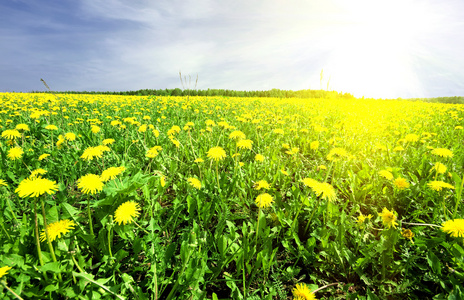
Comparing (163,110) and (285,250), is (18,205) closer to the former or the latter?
(285,250)

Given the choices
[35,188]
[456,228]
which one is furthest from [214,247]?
[456,228]

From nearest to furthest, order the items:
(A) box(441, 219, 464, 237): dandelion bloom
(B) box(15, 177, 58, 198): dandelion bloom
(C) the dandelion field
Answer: (B) box(15, 177, 58, 198): dandelion bloom < (C) the dandelion field < (A) box(441, 219, 464, 237): dandelion bloom

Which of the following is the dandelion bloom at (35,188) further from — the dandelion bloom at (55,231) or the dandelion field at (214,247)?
the dandelion bloom at (55,231)

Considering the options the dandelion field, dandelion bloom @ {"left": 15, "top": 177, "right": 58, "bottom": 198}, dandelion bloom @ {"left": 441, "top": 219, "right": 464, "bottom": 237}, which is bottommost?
the dandelion field


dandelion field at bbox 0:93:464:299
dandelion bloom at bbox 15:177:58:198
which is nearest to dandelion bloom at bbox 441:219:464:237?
dandelion field at bbox 0:93:464:299

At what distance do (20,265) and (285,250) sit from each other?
1633 millimetres

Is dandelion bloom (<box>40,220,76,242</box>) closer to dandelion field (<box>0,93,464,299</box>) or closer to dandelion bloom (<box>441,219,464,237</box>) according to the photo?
dandelion field (<box>0,93,464,299</box>)

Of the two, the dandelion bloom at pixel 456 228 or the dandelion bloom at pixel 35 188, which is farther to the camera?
the dandelion bloom at pixel 456 228

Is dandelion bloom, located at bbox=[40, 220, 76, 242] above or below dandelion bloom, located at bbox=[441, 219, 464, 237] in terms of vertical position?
above

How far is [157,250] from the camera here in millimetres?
1276

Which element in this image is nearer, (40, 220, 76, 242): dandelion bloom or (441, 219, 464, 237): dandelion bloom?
(40, 220, 76, 242): dandelion bloom

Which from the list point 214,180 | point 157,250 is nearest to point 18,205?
point 157,250

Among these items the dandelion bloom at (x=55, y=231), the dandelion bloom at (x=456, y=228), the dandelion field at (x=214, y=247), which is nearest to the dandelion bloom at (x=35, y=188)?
the dandelion field at (x=214, y=247)

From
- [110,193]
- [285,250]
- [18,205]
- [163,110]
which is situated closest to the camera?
[110,193]
